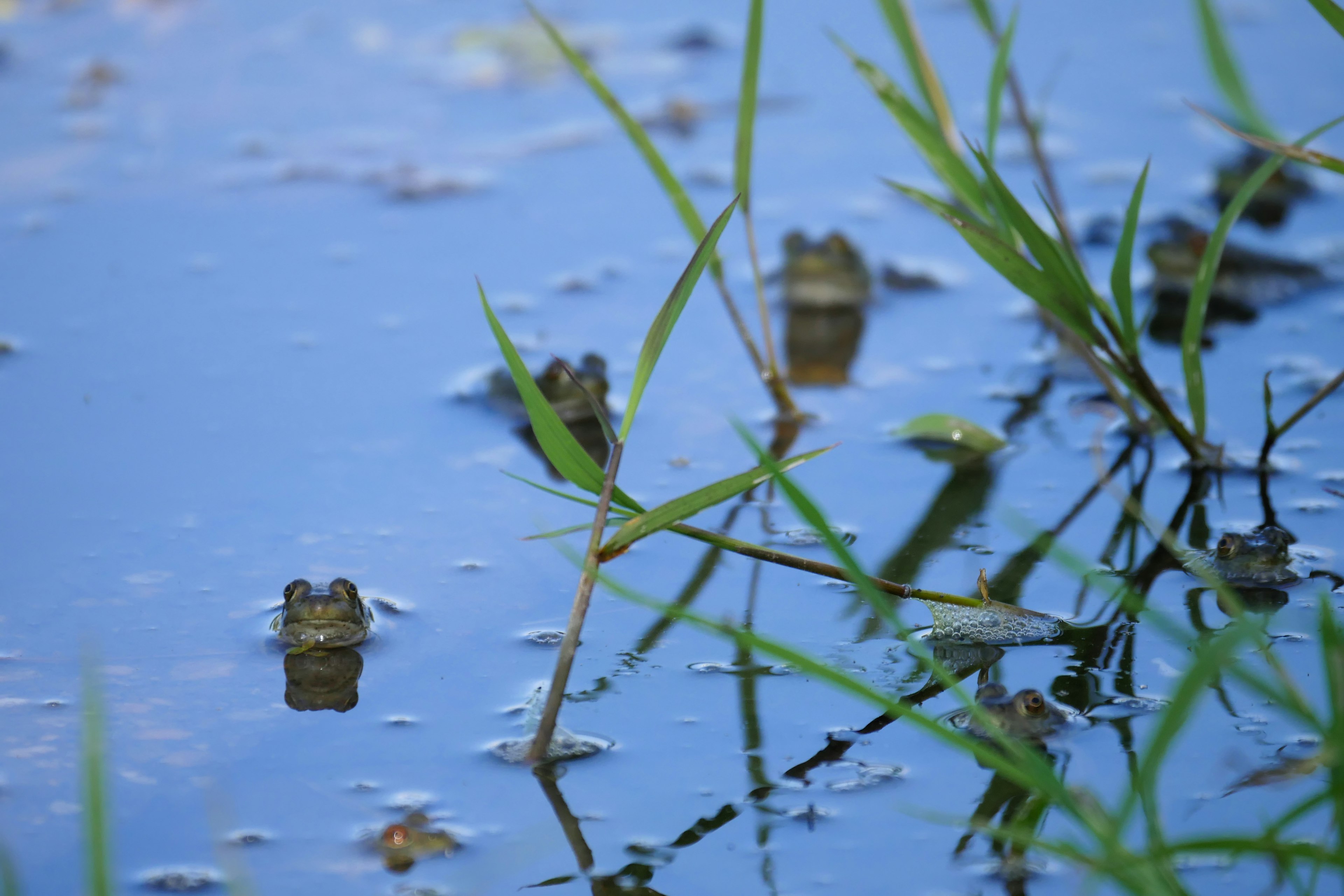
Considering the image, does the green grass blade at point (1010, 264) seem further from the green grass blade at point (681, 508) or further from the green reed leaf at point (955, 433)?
the green grass blade at point (681, 508)

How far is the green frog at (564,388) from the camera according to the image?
3395mm

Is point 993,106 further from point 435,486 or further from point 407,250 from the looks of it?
point 407,250

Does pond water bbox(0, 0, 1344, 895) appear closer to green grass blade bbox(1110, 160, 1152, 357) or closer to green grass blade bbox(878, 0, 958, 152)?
green grass blade bbox(1110, 160, 1152, 357)

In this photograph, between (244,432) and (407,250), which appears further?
(407,250)

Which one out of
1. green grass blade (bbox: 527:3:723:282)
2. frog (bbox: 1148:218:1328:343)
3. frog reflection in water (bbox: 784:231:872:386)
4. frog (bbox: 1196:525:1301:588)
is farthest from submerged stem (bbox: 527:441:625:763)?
frog (bbox: 1148:218:1328:343)

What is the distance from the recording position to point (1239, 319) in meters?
3.73

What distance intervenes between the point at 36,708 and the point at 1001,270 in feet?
6.17

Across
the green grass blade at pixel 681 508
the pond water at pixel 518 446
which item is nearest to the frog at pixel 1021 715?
the pond water at pixel 518 446

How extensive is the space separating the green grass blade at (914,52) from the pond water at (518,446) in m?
0.69

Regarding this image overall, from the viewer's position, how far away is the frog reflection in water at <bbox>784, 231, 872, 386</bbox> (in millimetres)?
3863

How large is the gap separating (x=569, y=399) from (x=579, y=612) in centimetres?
163

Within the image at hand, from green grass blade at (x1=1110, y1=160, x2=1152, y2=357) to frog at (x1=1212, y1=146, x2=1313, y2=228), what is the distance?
1.82 metres

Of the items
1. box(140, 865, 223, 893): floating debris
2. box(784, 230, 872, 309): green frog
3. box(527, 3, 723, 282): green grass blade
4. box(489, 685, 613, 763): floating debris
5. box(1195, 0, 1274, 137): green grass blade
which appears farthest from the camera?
box(784, 230, 872, 309): green frog

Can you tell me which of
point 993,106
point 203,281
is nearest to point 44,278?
point 203,281
